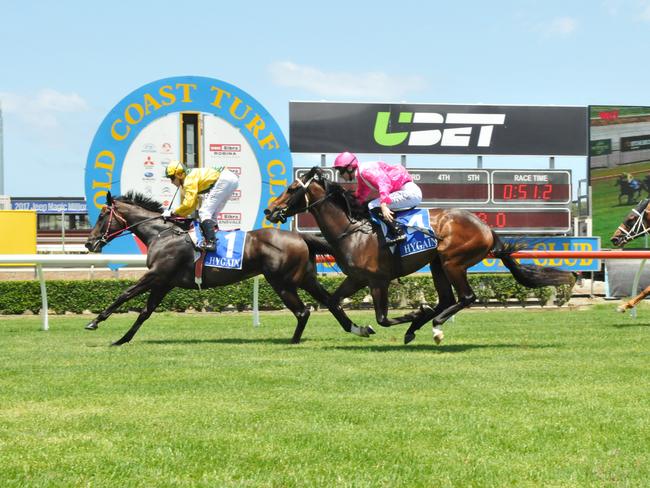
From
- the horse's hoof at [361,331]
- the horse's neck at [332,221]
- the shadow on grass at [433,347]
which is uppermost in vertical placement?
the horse's neck at [332,221]

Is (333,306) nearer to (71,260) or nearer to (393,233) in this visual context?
(393,233)

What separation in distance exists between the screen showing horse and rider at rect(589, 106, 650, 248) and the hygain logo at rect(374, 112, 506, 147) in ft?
42.9

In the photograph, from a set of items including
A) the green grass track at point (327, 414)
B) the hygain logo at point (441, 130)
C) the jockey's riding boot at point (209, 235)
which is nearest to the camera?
the green grass track at point (327, 414)

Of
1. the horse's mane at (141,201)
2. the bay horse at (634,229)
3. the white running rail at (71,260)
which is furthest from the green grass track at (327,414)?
the white running rail at (71,260)

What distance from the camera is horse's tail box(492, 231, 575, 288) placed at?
8.14 m

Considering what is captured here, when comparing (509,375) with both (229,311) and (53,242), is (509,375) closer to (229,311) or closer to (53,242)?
(229,311)

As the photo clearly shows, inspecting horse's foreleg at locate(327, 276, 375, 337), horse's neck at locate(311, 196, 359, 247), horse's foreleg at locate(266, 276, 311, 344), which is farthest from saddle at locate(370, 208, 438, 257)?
horse's foreleg at locate(266, 276, 311, 344)

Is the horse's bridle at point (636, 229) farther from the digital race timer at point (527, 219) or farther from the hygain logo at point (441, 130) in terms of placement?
the hygain logo at point (441, 130)

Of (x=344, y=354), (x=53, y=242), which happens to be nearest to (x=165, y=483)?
(x=344, y=354)

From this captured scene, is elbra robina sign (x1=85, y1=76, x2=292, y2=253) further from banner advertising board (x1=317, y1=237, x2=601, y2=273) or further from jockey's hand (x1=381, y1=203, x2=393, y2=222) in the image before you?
jockey's hand (x1=381, y1=203, x2=393, y2=222)

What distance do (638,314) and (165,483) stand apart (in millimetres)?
10275

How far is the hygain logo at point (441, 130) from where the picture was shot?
1978 cm

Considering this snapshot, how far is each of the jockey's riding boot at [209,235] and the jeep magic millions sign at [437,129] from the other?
11.2 meters

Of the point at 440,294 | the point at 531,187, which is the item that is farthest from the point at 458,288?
the point at 531,187
